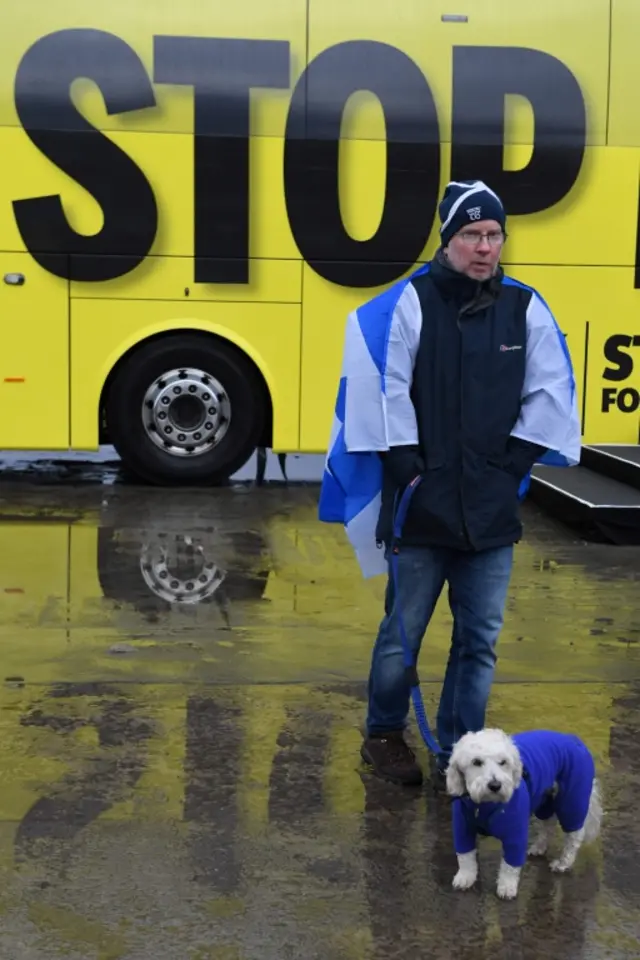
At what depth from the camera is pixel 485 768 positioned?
11.0 feet

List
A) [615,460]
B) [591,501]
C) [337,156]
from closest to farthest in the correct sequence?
[591,501] < [615,460] < [337,156]

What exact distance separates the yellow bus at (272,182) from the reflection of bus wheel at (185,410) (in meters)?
0.03

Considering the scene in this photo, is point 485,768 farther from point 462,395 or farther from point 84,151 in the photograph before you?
point 84,151

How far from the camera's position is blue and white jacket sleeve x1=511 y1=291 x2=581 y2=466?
160 inches

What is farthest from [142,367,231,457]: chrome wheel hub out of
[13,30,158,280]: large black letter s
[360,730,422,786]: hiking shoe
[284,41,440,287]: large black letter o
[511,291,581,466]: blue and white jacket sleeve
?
[511,291,581,466]: blue and white jacket sleeve

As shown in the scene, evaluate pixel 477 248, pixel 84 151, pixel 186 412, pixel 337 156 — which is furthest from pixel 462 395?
pixel 186 412

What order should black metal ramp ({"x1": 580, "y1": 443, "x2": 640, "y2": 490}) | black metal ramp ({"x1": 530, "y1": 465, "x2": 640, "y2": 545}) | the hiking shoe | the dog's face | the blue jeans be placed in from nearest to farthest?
the dog's face, the blue jeans, the hiking shoe, black metal ramp ({"x1": 530, "y1": 465, "x2": 640, "y2": 545}), black metal ramp ({"x1": 580, "y1": 443, "x2": 640, "y2": 490})

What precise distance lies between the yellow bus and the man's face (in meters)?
6.15

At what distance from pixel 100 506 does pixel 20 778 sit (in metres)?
5.33

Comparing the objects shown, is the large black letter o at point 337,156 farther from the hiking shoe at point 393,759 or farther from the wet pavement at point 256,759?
the hiking shoe at point 393,759

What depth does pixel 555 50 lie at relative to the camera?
32.9 ft

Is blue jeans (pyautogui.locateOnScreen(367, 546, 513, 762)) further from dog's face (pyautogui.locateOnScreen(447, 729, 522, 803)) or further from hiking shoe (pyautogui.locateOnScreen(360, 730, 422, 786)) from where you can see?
dog's face (pyautogui.locateOnScreen(447, 729, 522, 803))

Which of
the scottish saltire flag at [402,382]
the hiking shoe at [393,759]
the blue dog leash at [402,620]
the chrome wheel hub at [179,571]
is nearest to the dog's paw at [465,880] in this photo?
the blue dog leash at [402,620]

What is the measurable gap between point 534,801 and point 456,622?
0.92m
